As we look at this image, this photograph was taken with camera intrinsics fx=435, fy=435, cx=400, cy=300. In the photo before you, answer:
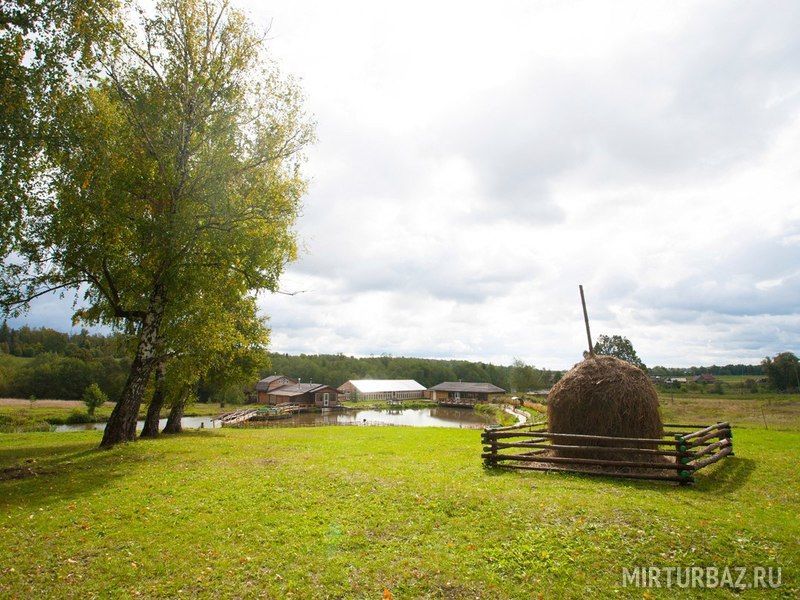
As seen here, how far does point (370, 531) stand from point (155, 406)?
23.3 metres

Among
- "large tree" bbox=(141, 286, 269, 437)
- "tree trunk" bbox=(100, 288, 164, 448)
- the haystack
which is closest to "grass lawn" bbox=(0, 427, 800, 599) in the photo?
the haystack

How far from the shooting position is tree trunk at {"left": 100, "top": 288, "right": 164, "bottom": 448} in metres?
17.8

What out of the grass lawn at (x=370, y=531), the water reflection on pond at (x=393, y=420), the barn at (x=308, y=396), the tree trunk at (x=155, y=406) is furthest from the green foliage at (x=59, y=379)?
the grass lawn at (x=370, y=531)

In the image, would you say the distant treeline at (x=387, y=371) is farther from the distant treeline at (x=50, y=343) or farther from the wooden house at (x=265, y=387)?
the distant treeline at (x=50, y=343)

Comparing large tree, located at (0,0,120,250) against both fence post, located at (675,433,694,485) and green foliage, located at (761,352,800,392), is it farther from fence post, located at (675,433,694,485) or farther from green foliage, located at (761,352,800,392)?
green foliage, located at (761,352,800,392)

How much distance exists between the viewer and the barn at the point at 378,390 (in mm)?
105438

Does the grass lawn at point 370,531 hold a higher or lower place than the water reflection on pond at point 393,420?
higher

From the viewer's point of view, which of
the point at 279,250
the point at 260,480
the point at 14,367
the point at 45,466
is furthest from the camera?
the point at 14,367

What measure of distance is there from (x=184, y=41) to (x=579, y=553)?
2266cm

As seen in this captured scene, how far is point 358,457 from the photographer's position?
53.5 feet

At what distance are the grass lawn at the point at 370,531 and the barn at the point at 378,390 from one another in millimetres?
93419

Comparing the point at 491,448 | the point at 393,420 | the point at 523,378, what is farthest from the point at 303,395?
the point at 491,448

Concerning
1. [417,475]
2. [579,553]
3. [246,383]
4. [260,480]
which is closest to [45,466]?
[260,480]

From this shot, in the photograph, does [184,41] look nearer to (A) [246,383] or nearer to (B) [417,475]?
(B) [417,475]
